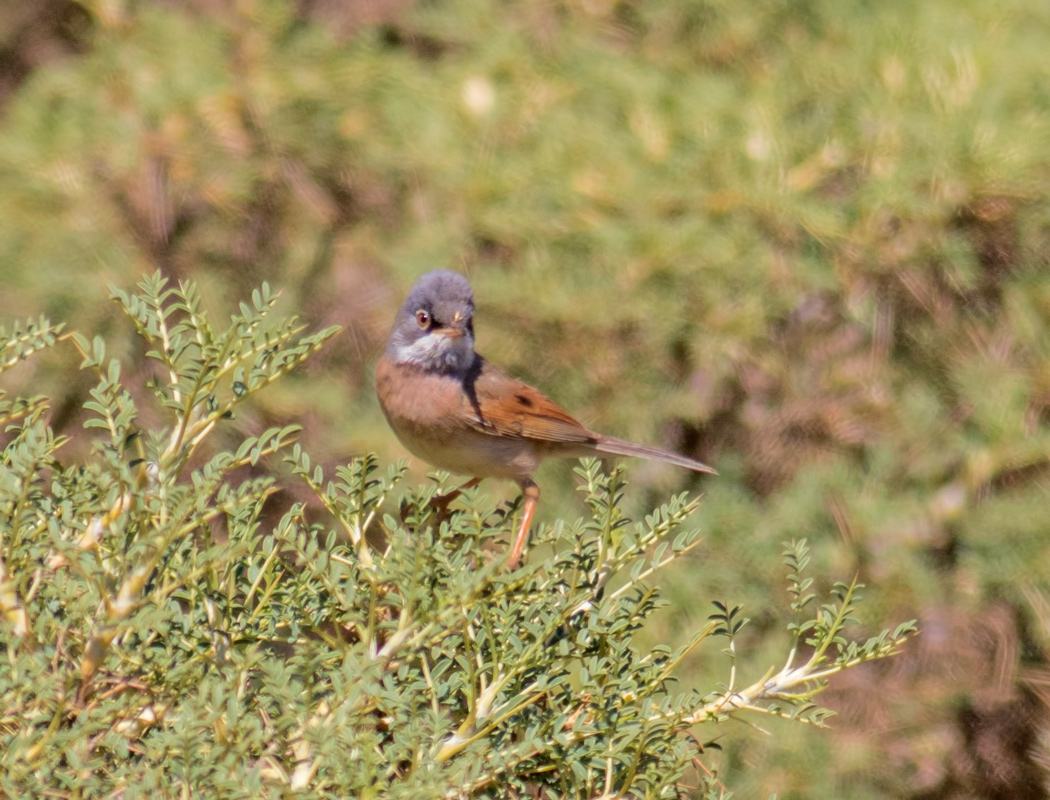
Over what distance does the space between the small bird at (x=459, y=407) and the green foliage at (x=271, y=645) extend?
2.16m

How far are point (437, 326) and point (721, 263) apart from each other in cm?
155

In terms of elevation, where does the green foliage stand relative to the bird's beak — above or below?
above

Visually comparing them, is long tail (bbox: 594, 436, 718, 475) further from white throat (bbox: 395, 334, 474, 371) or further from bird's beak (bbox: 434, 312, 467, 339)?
bird's beak (bbox: 434, 312, 467, 339)

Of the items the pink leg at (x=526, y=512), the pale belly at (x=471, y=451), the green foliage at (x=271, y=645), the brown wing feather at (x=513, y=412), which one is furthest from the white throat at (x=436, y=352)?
the green foliage at (x=271, y=645)

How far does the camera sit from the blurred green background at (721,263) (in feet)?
16.1

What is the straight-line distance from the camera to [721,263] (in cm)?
507

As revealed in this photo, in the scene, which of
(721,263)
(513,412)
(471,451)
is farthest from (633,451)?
(721,263)

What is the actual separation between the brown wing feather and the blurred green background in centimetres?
76

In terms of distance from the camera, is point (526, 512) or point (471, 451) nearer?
point (526, 512)

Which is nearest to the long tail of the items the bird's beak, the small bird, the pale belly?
the small bird

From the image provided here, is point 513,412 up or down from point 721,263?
down

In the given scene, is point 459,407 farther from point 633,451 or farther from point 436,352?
point 633,451

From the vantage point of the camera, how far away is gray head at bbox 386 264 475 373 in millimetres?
3967

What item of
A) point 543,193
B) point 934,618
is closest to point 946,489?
point 934,618
